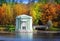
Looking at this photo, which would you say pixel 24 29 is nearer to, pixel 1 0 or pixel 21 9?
pixel 21 9

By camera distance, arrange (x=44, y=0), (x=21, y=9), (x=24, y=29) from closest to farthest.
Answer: (x=24, y=29) → (x=21, y=9) → (x=44, y=0)

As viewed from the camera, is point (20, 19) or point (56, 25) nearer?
point (20, 19)

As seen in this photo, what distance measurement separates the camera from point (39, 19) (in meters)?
61.6

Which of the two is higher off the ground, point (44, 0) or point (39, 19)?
point (44, 0)

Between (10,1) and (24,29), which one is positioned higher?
(10,1)

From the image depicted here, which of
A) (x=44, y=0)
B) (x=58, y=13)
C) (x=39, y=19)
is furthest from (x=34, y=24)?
(x=44, y=0)

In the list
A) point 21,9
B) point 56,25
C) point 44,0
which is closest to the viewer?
point 56,25

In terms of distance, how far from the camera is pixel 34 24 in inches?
2383

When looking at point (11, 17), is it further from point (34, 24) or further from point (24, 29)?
point (24, 29)

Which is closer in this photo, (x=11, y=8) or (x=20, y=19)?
(x=20, y=19)

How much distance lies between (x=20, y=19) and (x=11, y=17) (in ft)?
30.2

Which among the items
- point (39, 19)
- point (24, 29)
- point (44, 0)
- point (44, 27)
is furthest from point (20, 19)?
point (44, 0)

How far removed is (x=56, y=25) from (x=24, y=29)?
969 centimetres

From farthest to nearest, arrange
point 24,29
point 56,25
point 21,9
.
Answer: point 21,9
point 56,25
point 24,29
